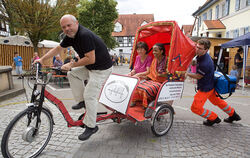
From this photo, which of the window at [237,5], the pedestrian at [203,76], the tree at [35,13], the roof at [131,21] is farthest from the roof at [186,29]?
the pedestrian at [203,76]

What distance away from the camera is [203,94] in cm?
382

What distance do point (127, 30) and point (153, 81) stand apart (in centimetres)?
4546

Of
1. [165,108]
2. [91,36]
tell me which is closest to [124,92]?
[165,108]

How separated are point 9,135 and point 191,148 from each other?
8.90 ft

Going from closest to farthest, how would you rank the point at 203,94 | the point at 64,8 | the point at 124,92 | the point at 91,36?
the point at 91,36, the point at 124,92, the point at 203,94, the point at 64,8

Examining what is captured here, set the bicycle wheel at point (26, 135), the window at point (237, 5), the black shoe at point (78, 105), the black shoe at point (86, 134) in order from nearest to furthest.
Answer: the bicycle wheel at point (26, 135), the black shoe at point (86, 134), the black shoe at point (78, 105), the window at point (237, 5)

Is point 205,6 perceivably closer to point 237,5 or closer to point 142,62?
point 237,5

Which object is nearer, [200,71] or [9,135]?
[9,135]

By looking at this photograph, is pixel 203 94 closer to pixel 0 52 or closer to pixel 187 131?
pixel 187 131

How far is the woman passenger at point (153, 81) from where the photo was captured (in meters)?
3.62

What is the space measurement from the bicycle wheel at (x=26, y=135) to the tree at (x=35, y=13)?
11.2m

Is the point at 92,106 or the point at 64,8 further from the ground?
the point at 64,8

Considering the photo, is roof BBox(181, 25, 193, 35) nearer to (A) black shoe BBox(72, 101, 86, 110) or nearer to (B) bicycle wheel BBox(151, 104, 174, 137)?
(B) bicycle wheel BBox(151, 104, 174, 137)

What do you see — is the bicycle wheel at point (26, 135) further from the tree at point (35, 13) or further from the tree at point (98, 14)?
the tree at point (98, 14)
